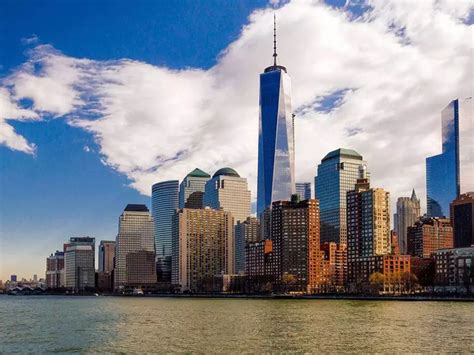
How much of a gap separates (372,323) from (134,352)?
45.2 metres

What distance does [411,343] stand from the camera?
7456 cm

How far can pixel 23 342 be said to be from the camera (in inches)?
3127

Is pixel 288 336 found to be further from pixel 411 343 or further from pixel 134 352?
pixel 134 352

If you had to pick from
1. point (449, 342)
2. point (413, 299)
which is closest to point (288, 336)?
point (449, 342)

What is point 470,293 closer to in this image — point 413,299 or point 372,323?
point 413,299

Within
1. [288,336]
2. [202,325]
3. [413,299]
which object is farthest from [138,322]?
[413,299]

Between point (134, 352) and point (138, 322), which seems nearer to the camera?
point (134, 352)

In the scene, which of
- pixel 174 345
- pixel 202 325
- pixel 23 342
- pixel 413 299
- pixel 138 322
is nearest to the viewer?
pixel 174 345

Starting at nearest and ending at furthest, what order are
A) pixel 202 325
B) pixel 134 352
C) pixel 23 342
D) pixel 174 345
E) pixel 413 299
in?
pixel 134 352
pixel 174 345
pixel 23 342
pixel 202 325
pixel 413 299

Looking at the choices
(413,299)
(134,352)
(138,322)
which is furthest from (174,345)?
(413,299)

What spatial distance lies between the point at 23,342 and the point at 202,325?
93.1 feet

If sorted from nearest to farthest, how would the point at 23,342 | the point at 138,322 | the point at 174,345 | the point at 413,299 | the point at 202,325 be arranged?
the point at 174,345 < the point at 23,342 < the point at 202,325 < the point at 138,322 < the point at 413,299

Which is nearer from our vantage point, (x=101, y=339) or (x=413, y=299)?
(x=101, y=339)

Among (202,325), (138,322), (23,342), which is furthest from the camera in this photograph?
(138,322)
